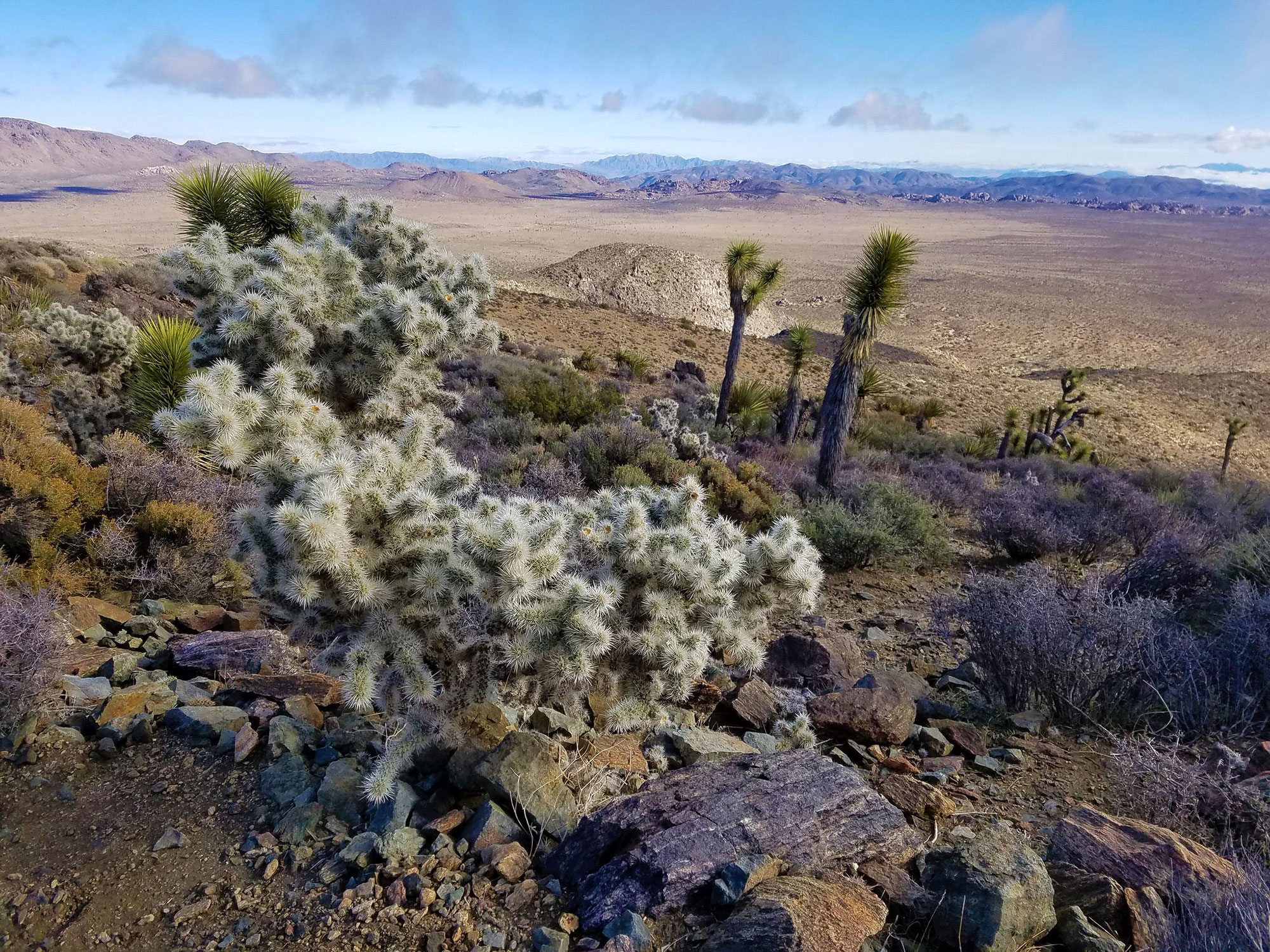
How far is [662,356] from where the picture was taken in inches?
1114

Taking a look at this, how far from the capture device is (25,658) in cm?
385

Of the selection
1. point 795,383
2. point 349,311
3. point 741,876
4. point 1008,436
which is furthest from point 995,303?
point 741,876

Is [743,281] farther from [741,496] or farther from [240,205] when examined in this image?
[240,205]

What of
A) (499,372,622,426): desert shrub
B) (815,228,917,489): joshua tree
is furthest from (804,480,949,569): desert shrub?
(499,372,622,426): desert shrub

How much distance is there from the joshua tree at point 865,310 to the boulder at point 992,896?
904 cm

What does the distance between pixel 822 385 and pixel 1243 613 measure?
2244cm

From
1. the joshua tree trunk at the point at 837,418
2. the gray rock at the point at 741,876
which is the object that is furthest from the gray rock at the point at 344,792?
the joshua tree trunk at the point at 837,418

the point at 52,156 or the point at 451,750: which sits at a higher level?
the point at 52,156

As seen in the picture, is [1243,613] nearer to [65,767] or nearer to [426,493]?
[426,493]

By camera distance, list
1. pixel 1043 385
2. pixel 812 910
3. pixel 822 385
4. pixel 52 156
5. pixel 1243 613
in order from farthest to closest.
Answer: pixel 52 156 → pixel 1043 385 → pixel 822 385 → pixel 1243 613 → pixel 812 910

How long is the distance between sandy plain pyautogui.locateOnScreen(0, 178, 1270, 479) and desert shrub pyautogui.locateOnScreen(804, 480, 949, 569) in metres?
12.8

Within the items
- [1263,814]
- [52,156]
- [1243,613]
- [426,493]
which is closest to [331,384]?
[426,493]

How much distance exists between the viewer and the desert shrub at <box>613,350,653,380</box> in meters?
23.2

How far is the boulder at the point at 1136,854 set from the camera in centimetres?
284
